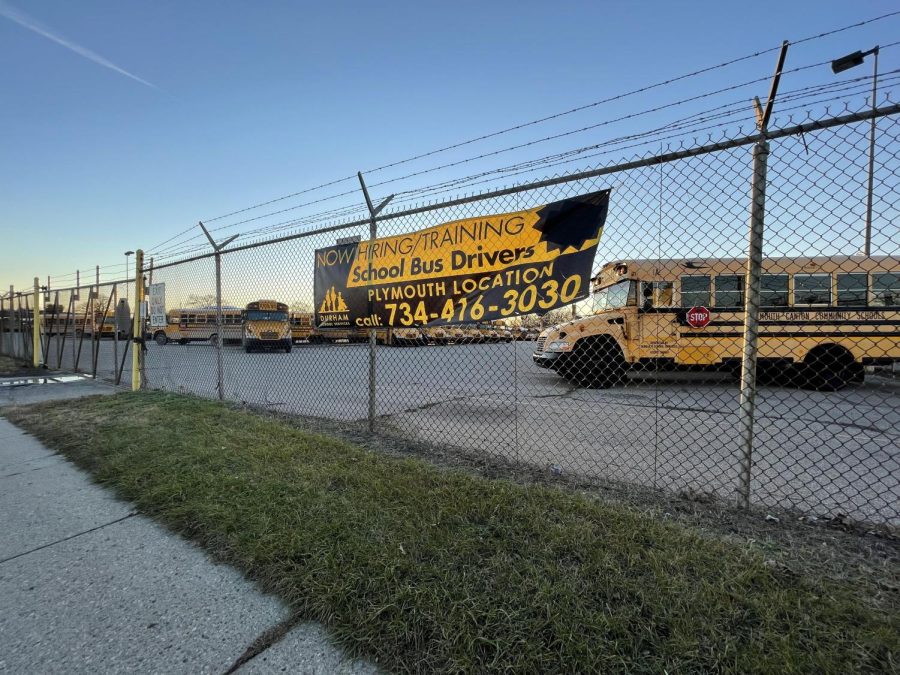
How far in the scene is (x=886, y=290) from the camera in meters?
7.24

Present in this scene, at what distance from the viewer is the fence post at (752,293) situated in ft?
8.53

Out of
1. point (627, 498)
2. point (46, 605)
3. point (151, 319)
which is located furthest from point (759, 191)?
point (151, 319)

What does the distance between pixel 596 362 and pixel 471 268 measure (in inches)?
236

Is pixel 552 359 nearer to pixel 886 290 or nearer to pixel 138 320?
pixel 886 290

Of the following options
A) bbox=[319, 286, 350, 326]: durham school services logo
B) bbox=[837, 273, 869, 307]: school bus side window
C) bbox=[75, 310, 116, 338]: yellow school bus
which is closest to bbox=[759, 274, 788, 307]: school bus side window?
bbox=[837, 273, 869, 307]: school bus side window

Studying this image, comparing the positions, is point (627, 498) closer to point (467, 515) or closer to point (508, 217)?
point (467, 515)

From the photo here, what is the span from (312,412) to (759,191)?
5.60 m

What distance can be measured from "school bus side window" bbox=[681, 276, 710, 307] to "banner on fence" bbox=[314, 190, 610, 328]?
6348 mm

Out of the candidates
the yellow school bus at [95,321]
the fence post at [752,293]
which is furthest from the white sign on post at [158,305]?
the fence post at [752,293]

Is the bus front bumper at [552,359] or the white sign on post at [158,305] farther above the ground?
the white sign on post at [158,305]

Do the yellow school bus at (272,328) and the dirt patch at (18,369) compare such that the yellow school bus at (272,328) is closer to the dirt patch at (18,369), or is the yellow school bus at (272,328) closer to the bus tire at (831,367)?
the dirt patch at (18,369)

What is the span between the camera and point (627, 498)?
2.98 m

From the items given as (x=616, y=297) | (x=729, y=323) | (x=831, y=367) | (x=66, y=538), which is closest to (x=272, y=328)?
(x=616, y=297)

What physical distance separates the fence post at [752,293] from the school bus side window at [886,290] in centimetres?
684
